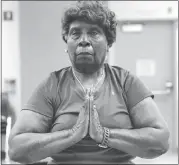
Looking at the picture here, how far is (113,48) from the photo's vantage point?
10.7 feet

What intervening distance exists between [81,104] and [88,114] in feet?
0.18

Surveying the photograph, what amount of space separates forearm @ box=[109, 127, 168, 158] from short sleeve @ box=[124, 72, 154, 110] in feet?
0.26

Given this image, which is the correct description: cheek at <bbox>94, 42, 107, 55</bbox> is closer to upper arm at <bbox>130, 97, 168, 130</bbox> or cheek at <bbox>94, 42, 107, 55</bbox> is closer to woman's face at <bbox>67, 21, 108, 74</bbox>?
woman's face at <bbox>67, 21, 108, 74</bbox>

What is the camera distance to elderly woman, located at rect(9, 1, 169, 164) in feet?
2.35

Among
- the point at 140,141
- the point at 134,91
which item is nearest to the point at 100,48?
the point at 134,91

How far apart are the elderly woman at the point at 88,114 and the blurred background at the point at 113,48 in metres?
2.05

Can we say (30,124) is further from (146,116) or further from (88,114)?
(146,116)

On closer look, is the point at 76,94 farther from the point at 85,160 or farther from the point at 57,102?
the point at 85,160

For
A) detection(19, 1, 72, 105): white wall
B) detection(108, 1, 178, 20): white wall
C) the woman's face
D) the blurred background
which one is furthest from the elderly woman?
detection(108, 1, 178, 20): white wall

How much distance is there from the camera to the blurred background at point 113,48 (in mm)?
3037

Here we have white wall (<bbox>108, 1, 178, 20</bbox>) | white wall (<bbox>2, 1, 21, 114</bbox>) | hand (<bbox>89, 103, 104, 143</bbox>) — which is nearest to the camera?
hand (<bbox>89, 103, 104, 143</bbox>)

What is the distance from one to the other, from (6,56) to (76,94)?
2434 millimetres

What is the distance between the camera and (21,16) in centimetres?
305

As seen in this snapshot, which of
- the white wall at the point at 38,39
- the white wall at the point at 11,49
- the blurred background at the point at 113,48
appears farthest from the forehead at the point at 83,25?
the white wall at the point at 11,49
